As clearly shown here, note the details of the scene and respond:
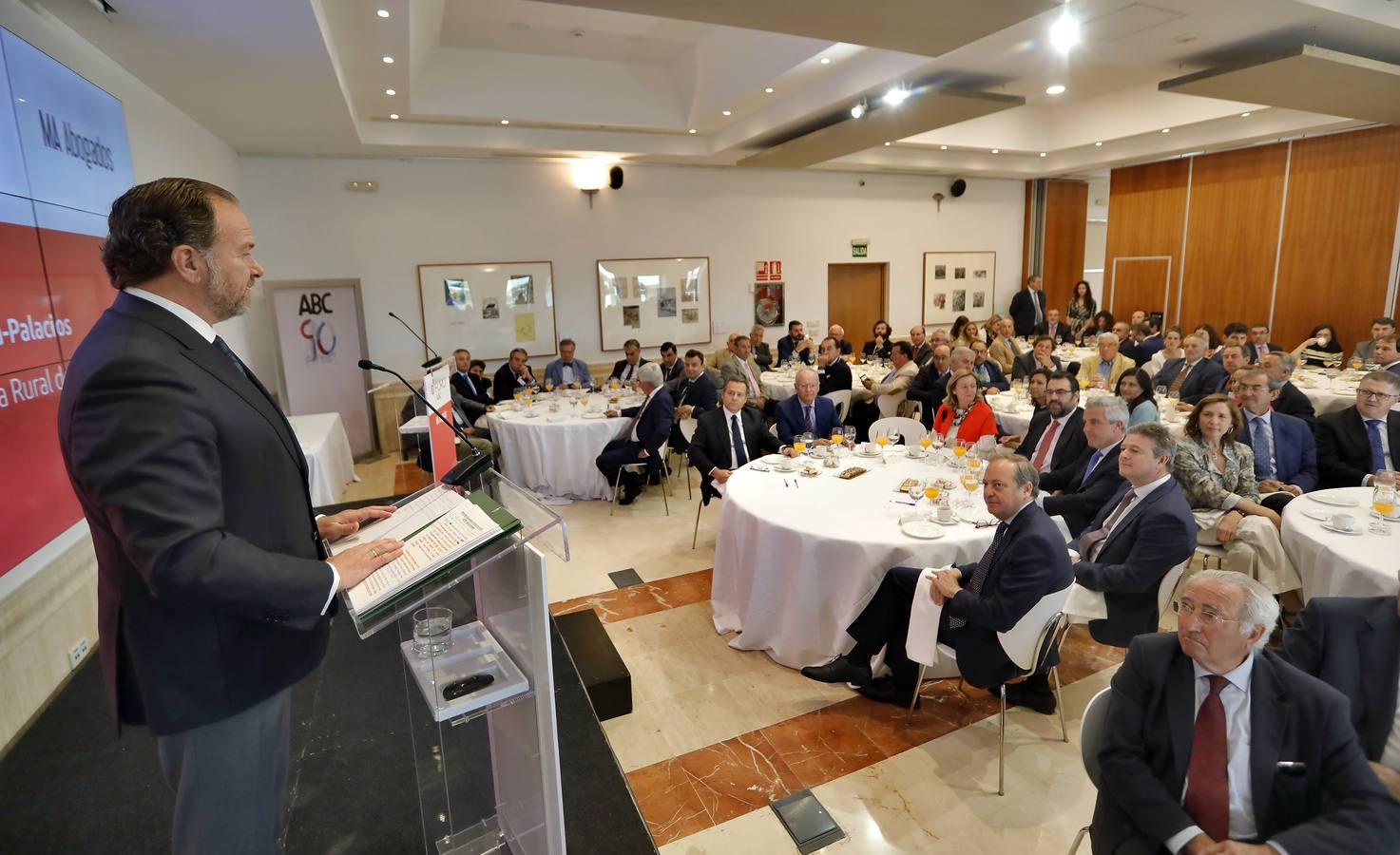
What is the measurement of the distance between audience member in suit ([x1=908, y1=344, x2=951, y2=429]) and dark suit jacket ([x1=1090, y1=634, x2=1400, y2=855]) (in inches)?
Answer: 197

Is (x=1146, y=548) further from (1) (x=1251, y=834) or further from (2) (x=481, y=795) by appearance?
(2) (x=481, y=795)

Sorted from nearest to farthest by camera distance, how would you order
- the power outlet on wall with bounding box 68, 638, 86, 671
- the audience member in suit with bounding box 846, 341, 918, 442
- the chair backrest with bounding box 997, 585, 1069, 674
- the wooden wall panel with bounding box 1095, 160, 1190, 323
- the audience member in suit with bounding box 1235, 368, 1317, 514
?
the chair backrest with bounding box 997, 585, 1069, 674
the power outlet on wall with bounding box 68, 638, 86, 671
the audience member in suit with bounding box 1235, 368, 1317, 514
the audience member in suit with bounding box 846, 341, 918, 442
the wooden wall panel with bounding box 1095, 160, 1190, 323

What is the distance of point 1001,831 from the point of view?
8.50ft

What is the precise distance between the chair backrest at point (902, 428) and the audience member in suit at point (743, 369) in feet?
7.72

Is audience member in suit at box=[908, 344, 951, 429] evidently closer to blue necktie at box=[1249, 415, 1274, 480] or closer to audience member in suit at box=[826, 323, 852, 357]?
audience member in suit at box=[826, 323, 852, 357]

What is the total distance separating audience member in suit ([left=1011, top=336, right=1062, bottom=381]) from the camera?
740 cm

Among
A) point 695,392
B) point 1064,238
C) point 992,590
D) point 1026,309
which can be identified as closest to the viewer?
point 992,590

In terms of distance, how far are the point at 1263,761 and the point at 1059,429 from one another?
3.11 metres

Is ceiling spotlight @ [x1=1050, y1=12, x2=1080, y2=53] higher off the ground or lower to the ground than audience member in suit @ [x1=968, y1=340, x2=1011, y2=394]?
higher

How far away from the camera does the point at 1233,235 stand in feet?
36.0

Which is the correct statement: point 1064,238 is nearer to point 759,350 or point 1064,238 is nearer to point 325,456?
point 759,350

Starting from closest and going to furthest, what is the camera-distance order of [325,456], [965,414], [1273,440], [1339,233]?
1. [1273,440]
2. [965,414]
3. [325,456]
4. [1339,233]

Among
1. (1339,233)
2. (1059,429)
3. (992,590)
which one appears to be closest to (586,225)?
(1059,429)

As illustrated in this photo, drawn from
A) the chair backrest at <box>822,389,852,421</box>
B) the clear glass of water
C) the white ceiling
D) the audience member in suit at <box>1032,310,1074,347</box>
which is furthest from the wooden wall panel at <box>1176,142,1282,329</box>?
the clear glass of water
